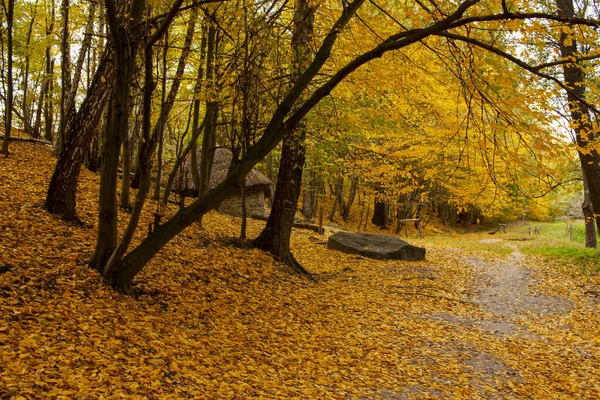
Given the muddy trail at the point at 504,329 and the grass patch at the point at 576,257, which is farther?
the grass patch at the point at 576,257

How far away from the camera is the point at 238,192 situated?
12508mm

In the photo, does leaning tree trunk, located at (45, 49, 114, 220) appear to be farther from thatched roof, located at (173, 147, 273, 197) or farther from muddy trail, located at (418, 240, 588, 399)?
thatched roof, located at (173, 147, 273, 197)

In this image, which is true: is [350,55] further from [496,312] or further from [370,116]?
[496,312]

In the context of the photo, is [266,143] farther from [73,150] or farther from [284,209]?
→ [284,209]

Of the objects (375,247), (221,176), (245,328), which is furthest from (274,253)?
(221,176)

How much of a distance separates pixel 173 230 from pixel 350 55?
4115 mm

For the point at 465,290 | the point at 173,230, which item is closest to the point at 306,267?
the point at 465,290

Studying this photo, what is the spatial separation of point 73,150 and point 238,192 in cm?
680

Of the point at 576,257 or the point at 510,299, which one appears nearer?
the point at 510,299

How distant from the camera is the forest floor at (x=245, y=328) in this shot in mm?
3219

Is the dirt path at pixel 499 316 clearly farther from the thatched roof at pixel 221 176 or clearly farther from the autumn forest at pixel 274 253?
the thatched roof at pixel 221 176

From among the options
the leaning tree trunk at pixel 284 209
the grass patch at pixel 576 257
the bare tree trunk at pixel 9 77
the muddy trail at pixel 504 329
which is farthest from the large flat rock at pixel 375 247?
the bare tree trunk at pixel 9 77

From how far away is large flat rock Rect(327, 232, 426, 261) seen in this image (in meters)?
11.4

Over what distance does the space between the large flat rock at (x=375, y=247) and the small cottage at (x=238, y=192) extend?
9.14 ft
